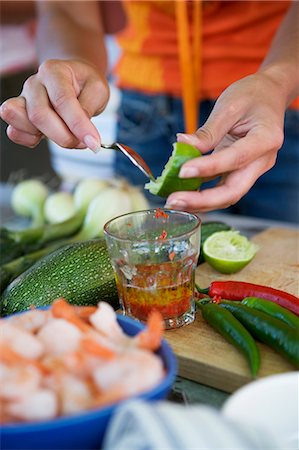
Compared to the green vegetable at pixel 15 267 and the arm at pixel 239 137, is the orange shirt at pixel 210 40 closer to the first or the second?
the arm at pixel 239 137

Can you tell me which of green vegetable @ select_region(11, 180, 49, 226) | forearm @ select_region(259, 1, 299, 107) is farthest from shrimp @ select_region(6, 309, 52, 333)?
green vegetable @ select_region(11, 180, 49, 226)

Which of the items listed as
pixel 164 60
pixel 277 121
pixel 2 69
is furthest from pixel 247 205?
pixel 2 69

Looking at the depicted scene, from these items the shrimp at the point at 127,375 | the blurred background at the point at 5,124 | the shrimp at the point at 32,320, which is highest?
the shrimp at the point at 127,375

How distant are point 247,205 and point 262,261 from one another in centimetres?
85

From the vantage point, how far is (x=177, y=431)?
0.68 meters

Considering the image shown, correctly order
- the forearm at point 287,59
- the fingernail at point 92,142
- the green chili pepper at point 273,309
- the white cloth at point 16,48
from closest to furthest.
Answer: the green chili pepper at point 273,309, the fingernail at point 92,142, the forearm at point 287,59, the white cloth at point 16,48

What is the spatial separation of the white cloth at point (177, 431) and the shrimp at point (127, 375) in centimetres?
3

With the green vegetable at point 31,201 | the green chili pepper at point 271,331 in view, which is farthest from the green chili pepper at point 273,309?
the green vegetable at point 31,201

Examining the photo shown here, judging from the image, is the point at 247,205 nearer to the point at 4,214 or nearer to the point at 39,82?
the point at 4,214

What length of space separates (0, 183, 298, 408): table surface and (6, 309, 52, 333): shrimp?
0.92 ft

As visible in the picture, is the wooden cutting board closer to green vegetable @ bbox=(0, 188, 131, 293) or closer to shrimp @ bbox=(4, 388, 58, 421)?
shrimp @ bbox=(4, 388, 58, 421)

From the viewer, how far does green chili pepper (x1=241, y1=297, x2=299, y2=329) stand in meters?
1.18

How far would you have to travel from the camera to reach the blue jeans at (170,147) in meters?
2.37

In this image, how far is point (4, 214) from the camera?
2.54 meters
